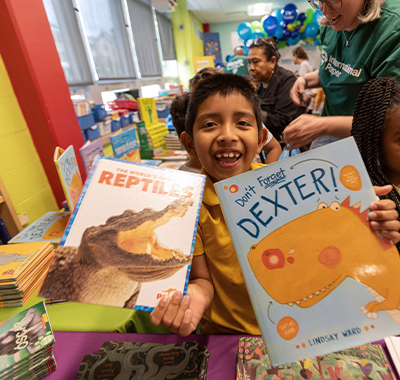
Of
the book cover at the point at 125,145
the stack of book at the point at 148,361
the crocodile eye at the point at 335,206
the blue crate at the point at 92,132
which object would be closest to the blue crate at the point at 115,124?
the blue crate at the point at 92,132

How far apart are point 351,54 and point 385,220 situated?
1049 millimetres

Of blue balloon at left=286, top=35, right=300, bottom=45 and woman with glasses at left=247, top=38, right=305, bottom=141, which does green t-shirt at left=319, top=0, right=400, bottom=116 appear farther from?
blue balloon at left=286, top=35, right=300, bottom=45

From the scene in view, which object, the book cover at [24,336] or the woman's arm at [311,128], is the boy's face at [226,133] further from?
the book cover at [24,336]

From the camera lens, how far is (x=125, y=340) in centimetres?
75

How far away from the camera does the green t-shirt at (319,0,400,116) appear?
98 cm

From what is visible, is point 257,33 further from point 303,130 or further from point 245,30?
point 303,130

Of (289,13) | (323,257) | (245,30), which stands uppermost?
(289,13)

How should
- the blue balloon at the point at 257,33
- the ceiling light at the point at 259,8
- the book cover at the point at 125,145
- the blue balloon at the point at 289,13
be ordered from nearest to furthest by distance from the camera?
the book cover at the point at 125,145 < the blue balloon at the point at 289,13 < the blue balloon at the point at 257,33 < the ceiling light at the point at 259,8

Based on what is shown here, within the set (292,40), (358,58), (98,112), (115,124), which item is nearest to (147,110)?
(98,112)

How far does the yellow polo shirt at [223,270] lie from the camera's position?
0.81 m

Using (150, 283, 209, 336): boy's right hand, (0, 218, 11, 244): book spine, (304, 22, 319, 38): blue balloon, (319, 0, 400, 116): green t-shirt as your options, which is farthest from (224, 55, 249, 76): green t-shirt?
(304, 22, 319, 38): blue balloon

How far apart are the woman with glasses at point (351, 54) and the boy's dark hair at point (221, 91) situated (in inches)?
7.5

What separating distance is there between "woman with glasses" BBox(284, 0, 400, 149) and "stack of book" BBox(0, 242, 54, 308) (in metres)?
1.13

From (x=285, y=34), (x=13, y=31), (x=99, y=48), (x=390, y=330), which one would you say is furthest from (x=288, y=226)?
(x=285, y=34)
